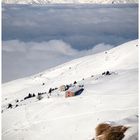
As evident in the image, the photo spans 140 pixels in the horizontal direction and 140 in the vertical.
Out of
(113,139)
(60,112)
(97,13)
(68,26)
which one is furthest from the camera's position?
(97,13)

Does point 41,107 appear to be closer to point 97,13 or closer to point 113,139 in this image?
point 113,139

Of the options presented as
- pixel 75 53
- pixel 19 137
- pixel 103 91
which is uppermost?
pixel 75 53

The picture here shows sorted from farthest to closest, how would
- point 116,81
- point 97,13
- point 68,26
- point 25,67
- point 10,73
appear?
point 97,13 < point 68,26 < point 25,67 < point 10,73 < point 116,81

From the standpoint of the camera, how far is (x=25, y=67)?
11694cm

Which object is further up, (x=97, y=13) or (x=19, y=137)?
(x=97, y=13)

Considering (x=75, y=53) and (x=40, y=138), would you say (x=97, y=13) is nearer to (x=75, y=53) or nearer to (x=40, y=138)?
(x=75, y=53)

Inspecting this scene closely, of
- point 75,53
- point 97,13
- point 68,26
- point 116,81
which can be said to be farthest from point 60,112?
point 97,13

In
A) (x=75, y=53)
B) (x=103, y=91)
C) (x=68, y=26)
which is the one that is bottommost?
(x=103, y=91)

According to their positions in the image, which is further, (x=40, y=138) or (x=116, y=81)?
(x=116, y=81)

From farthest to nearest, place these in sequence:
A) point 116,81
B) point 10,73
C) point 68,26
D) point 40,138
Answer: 1. point 68,26
2. point 10,73
3. point 116,81
4. point 40,138

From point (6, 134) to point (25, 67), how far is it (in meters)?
80.1

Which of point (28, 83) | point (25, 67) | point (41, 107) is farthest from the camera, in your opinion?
point (25, 67)

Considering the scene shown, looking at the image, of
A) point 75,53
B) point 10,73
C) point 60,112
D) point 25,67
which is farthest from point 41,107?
point 75,53

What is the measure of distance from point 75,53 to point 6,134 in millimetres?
95263
